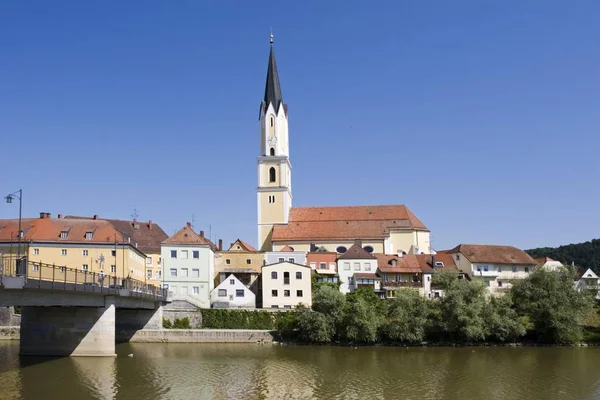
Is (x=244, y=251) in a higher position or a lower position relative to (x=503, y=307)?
higher

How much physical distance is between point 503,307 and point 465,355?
949 centimetres

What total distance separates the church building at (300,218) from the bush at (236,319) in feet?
→ 77.7

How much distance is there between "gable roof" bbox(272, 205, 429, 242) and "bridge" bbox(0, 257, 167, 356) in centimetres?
3619

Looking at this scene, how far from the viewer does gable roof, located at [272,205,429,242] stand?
86.4 m

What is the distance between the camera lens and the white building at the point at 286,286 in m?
65.6

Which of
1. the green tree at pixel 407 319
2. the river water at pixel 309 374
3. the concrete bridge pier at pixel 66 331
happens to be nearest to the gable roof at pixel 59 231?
the river water at pixel 309 374

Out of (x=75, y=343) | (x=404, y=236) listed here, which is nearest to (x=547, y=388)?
(x=75, y=343)

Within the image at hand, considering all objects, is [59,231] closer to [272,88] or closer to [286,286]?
[286,286]

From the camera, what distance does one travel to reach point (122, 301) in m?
48.4

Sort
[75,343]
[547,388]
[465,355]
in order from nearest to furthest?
[547,388], [75,343], [465,355]

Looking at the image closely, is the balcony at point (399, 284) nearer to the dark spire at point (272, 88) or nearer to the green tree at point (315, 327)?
the green tree at point (315, 327)

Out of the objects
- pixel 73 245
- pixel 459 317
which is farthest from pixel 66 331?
pixel 459 317

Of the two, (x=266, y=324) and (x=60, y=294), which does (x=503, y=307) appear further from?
(x=60, y=294)

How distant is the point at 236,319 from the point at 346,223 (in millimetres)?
31171
